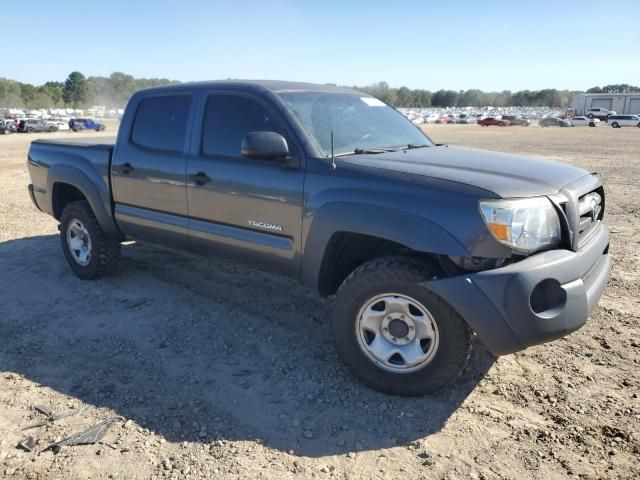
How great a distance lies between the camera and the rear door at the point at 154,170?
431cm

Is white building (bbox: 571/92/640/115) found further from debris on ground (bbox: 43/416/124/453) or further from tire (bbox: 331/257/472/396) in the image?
debris on ground (bbox: 43/416/124/453)

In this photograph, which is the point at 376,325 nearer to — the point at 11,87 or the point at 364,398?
the point at 364,398

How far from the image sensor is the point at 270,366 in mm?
3641

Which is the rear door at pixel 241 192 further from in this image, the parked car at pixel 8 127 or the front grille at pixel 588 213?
the parked car at pixel 8 127

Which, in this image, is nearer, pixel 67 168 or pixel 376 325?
pixel 376 325

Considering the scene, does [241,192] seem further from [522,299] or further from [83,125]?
[83,125]

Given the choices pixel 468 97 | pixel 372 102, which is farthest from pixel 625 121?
pixel 468 97

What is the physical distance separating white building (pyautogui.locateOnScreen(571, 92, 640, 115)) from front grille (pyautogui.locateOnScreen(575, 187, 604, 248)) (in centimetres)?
10531

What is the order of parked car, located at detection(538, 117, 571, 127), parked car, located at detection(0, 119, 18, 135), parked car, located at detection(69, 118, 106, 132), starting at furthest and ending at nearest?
parked car, located at detection(538, 117, 571, 127) → parked car, located at detection(69, 118, 106, 132) → parked car, located at detection(0, 119, 18, 135)

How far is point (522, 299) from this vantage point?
2756mm

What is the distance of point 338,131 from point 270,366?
1718mm

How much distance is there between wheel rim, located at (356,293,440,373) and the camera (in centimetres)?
310

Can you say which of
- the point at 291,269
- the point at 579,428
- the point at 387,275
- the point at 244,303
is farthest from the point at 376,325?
the point at 244,303

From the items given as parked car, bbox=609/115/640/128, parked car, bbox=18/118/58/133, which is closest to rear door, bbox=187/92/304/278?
parked car, bbox=18/118/58/133
